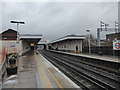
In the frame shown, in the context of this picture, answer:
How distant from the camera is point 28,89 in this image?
496cm

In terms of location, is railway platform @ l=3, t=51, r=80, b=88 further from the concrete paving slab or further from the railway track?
the railway track

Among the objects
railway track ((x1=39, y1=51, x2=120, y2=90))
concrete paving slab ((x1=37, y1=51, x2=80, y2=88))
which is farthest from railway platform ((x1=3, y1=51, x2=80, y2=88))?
railway track ((x1=39, y1=51, x2=120, y2=90))

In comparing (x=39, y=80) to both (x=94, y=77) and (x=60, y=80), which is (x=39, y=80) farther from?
(x=94, y=77)

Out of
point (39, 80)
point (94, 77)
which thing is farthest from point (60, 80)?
point (94, 77)

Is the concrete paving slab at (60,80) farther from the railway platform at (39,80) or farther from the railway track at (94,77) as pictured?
the railway track at (94,77)

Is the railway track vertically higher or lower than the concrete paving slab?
lower

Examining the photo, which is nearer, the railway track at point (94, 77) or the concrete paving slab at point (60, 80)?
the concrete paving slab at point (60, 80)

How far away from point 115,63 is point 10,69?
9.99m

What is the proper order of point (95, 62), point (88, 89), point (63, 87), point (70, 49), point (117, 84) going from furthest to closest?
point (70, 49), point (95, 62), point (117, 84), point (88, 89), point (63, 87)

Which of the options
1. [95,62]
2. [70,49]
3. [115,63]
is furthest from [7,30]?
[115,63]

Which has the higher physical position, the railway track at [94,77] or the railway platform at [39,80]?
the railway platform at [39,80]

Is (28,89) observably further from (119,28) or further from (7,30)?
(7,30)

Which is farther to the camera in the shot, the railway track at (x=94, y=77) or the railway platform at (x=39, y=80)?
the railway track at (x=94, y=77)

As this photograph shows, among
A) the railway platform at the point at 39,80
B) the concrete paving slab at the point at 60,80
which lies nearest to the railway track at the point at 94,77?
the concrete paving slab at the point at 60,80
